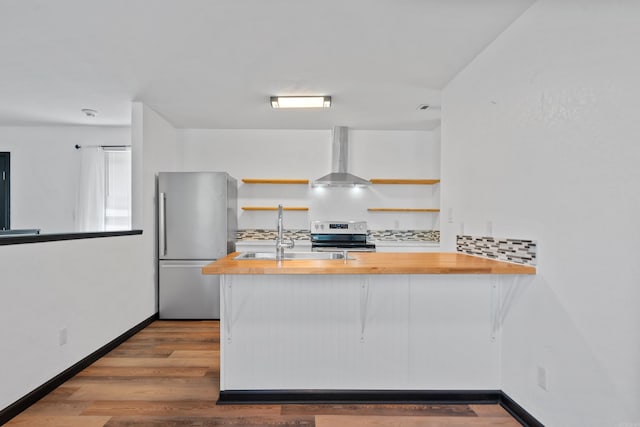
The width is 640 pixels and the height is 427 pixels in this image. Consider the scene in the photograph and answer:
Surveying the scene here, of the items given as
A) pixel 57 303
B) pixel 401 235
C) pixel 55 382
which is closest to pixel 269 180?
pixel 401 235

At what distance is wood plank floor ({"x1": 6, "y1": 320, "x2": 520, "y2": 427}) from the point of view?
207 cm

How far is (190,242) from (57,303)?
169 centimetres

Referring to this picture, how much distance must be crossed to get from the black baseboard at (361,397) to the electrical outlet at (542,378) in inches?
15.2

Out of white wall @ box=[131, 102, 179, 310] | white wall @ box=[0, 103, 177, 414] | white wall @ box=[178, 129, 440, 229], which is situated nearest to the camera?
white wall @ box=[0, 103, 177, 414]

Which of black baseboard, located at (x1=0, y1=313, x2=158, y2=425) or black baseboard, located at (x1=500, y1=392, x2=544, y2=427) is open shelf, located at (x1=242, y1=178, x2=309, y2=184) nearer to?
black baseboard, located at (x1=0, y1=313, x2=158, y2=425)

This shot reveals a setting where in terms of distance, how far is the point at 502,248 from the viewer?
7.45ft

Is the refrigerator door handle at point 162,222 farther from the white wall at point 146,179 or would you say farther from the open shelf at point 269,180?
the open shelf at point 269,180

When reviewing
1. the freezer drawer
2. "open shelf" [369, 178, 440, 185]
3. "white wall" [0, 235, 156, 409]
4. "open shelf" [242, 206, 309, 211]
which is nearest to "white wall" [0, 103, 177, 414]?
→ "white wall" [0, 235, 156, 409]

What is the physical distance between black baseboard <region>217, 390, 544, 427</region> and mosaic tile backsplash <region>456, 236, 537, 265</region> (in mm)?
884

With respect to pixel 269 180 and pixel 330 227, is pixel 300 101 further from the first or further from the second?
pixel 330 227

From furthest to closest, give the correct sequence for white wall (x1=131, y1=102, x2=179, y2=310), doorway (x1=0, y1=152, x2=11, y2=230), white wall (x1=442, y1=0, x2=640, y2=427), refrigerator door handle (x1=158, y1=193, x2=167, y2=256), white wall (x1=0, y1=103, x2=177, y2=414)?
doorway (x1=0, y1=152, x2=11, y2=230) → refrigerator door handle (x1=158, y1=193, x2=167, y2=256) → white wall (x1=131, y1=102, x2=179, y2=310) → white wall (x1=0, y1=103, x2=177, y2=414) → white wall (x1=442, y1=0, x2=640, y2=427)

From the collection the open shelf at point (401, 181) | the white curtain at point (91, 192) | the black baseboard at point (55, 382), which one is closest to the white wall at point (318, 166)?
the open shelf at point (401, 181)

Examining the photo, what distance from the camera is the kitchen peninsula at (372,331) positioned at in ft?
7.45

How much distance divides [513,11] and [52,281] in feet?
11.3
